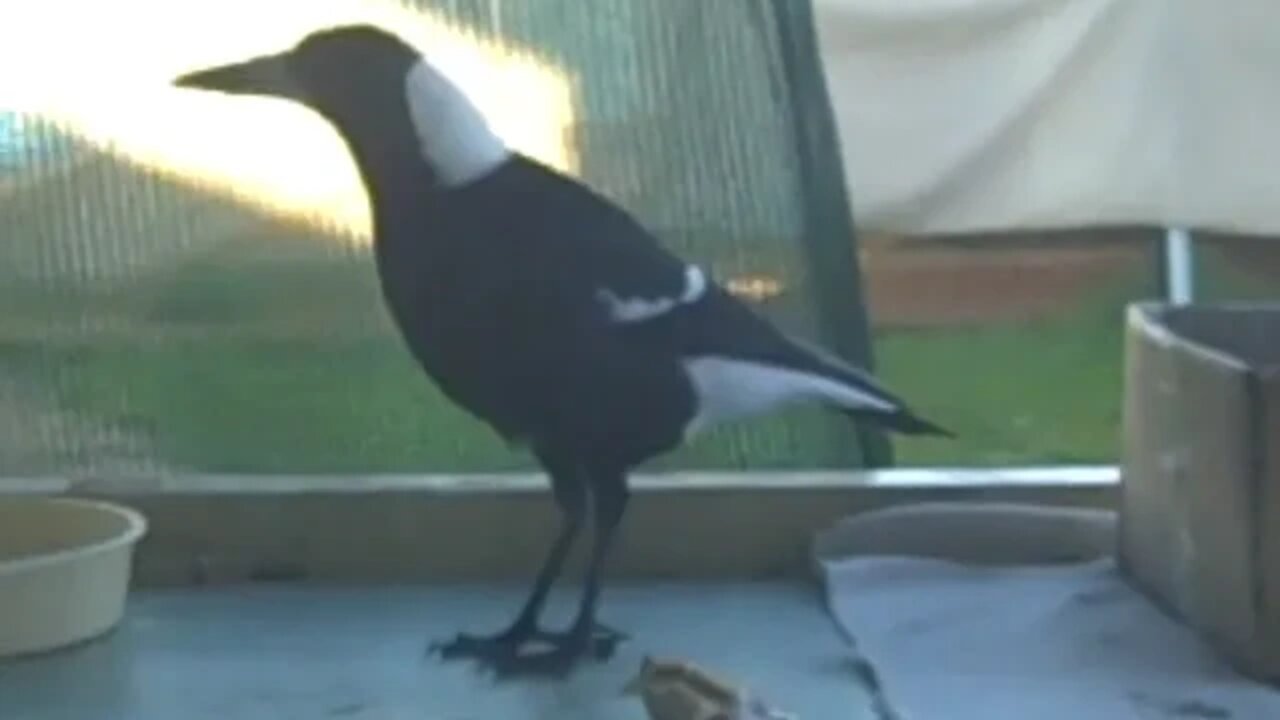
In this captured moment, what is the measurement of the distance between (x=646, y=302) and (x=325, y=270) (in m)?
0.21

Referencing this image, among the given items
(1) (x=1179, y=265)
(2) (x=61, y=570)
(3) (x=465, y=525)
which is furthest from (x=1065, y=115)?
(2) (x=61, y=570)

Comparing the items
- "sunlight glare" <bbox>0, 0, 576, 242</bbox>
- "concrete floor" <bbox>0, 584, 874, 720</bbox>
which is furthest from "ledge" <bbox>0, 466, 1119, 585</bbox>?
"sunlight glare" <bbox>0, 0, 576, 242</bbox>

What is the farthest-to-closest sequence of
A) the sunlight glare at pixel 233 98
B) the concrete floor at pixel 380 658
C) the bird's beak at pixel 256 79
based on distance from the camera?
the sunlight glare at pixel 233 98, the bird's beak at pixel 256 79, the concrete floor at pixel 380 658

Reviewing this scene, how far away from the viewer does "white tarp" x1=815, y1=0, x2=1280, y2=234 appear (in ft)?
3.58

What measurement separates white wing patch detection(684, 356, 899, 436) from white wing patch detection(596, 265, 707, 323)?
0.07 ft

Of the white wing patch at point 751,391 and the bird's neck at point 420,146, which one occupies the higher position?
the bird's neck at point 420,146

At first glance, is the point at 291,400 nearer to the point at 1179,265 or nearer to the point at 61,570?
the point at 61,570

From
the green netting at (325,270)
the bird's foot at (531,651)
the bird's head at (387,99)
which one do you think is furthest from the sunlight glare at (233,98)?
the bird's foot at (531,651)

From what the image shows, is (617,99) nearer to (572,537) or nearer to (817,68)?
(817,68)

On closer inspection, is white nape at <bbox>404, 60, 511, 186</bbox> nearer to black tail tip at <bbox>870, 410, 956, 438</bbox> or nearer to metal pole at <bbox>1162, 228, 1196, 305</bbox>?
black tail tip at <bbox>870, 410, 956, 438</bbox>

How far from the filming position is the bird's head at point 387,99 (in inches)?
34.8

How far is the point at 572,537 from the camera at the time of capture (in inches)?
35.9

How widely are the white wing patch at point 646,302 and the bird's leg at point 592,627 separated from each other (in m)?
0.06

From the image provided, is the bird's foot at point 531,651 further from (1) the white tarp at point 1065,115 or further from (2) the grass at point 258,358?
(1) the white tarp at point 1065,115
